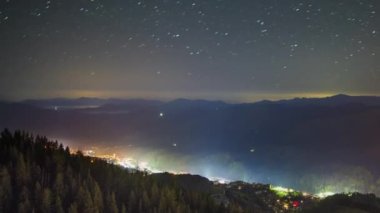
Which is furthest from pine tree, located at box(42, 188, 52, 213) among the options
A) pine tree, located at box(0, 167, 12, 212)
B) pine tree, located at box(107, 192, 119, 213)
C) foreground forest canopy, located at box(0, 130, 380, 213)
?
pine tree, located at box(107, 192, 119, 213)

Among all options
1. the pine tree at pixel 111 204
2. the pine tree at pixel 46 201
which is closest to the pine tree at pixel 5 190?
the pine tree at pixel 46 201

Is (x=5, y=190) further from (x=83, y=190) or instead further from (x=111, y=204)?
(x=111, y=204)

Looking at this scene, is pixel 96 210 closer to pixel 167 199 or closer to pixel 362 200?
pixel 167 199

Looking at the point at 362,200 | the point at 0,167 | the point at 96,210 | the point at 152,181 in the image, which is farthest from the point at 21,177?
the point at 362,200

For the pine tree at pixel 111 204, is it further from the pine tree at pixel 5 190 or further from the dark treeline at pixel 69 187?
the pine tree at pixel 5 190

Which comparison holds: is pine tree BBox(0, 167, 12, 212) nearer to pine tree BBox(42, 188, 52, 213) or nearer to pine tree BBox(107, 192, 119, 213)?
pine tree BBox(42, 188, 52, 213)

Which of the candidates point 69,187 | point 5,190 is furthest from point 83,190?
point 5,190

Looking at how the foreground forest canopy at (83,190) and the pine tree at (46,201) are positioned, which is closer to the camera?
the pine tree at (46,201)

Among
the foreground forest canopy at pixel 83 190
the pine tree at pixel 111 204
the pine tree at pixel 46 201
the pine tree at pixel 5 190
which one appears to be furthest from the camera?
the pine tree at pixel 111 204
